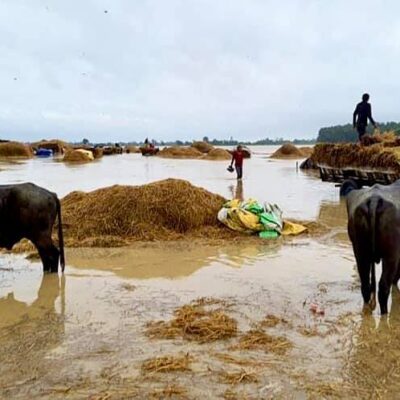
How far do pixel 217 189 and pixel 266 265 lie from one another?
39.5 ft

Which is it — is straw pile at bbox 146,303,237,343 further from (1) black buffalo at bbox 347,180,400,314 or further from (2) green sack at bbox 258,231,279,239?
(2) green sack at bbox 258,231,279,239

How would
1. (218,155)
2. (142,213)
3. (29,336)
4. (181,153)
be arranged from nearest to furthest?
1. (29,336)
2. (142,213)
3. (218,155)
4. (181,153)

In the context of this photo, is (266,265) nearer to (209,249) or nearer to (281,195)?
(209,249)

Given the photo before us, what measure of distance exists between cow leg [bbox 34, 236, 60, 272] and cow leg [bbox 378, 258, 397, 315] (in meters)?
4.40

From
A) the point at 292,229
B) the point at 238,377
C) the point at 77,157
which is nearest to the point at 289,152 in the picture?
the point at 77,157

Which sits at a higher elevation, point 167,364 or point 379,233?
point 379,233

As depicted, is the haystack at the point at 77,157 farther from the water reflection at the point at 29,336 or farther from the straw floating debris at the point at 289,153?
the water reflection at the point at 29,336

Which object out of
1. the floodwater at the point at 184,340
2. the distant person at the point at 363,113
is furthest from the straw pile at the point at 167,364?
the distant person at the point at 363,113

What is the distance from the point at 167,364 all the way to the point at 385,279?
2.53 meters

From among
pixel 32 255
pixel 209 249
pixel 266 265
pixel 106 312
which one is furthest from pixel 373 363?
pixel 32 255

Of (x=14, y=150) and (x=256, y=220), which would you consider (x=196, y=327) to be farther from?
(x=14, y=150)

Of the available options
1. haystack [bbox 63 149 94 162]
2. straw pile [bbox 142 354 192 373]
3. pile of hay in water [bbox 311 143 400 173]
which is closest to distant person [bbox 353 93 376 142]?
pile of hay in water [bbox 311 143 400 173]

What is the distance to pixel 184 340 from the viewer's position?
4602mm

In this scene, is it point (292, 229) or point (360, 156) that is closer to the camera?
point (292, 229)
